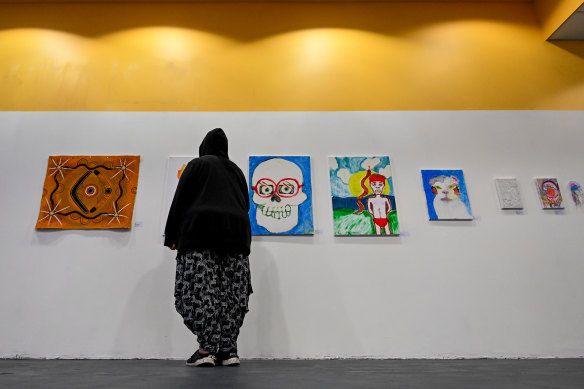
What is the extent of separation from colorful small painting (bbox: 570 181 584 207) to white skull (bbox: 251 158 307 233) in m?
2.00

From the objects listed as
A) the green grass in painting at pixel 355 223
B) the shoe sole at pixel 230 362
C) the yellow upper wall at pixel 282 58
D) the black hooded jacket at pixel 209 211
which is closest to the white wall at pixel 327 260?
the green grass in painting at pixel 355 223

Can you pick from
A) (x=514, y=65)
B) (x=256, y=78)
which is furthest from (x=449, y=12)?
(x=256, y=78)

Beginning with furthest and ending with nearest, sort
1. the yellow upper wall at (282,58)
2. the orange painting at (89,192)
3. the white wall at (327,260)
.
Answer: the yellow upper wall at (282,58) < the orange painting at (89,192) < the white wall at (327,260)

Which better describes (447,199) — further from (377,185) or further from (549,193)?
(549,193)

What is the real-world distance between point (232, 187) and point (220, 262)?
0.38 m

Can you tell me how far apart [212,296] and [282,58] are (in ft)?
7.33

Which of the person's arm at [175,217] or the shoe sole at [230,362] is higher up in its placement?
the person's arm at [175,217]

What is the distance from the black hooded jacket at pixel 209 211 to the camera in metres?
1.72

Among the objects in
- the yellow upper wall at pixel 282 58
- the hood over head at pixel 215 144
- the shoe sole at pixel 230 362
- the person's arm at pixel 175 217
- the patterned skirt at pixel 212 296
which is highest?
the yellow upper wall at pixel 282 58

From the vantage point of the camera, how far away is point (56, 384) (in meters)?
1.08

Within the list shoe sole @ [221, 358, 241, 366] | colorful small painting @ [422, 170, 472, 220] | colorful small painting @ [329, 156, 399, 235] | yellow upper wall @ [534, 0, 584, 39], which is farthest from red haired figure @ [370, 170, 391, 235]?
yellow upper wall @ [534, 0, 584, 39]

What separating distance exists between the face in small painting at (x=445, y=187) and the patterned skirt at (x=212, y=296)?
1.62 meters

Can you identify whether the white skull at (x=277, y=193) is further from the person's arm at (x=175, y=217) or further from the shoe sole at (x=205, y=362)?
the shoe sole at (x=205, y=362)

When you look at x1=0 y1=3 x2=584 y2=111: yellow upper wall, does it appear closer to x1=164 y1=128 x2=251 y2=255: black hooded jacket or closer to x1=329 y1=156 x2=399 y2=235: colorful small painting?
x1=329 y1=156 x2=399 y2=235: colorful small painting
